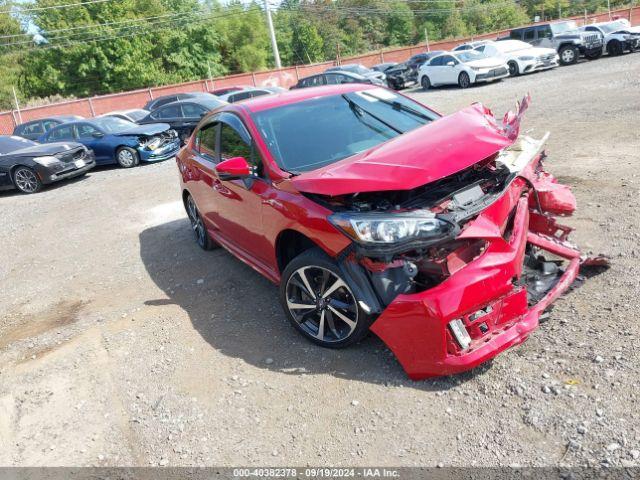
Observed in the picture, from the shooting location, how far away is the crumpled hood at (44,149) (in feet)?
40.1

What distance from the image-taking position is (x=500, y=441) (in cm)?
274

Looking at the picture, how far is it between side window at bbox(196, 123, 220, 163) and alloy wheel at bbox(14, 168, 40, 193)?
8.31 m

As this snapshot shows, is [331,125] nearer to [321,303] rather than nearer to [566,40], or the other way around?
[321,303]

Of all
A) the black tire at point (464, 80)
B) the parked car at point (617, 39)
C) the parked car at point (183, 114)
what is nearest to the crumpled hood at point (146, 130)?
the parked car at point (183, 114)

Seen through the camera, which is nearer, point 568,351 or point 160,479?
point 160,479

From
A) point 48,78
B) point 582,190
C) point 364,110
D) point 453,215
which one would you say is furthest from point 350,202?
point 48,78

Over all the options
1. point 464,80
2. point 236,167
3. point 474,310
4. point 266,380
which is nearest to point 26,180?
point 236,167

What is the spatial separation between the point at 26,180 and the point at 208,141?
29.3ft

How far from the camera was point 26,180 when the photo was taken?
12234mm

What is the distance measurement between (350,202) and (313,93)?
1.81 meters

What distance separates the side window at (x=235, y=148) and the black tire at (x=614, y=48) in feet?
76.7

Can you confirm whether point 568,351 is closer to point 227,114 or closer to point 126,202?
point 227,114

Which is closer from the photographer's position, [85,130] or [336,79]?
[85,130]

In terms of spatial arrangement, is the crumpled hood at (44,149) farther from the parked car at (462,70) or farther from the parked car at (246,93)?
the parked car at (462,70)
